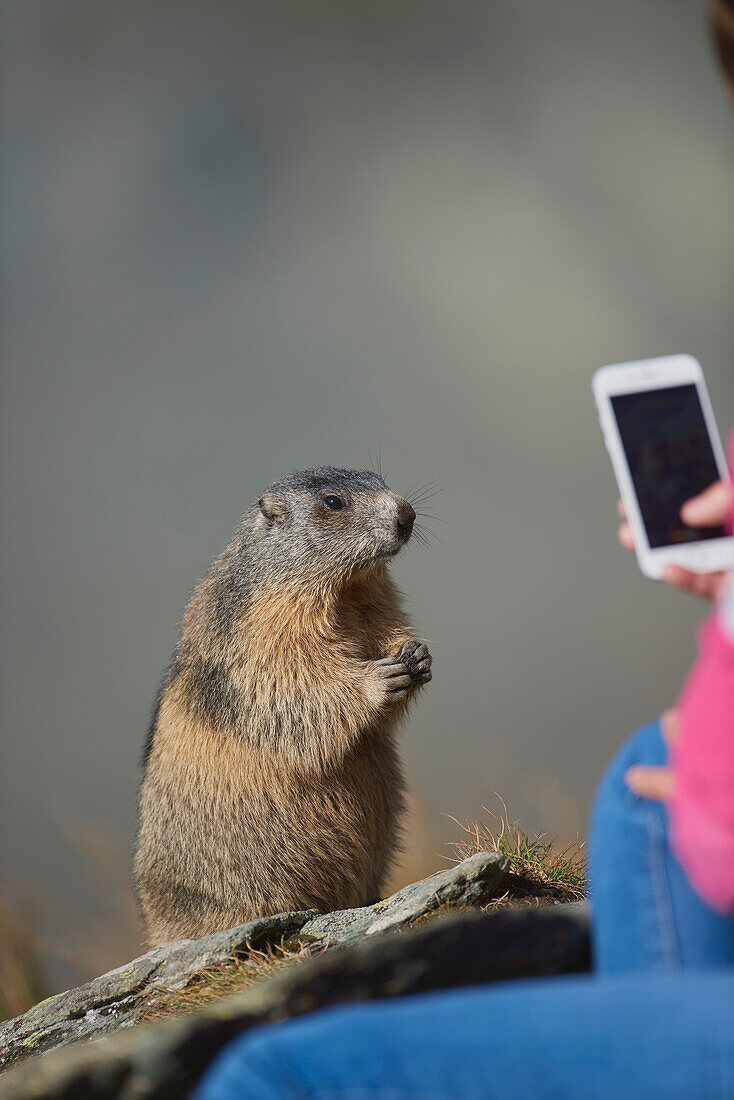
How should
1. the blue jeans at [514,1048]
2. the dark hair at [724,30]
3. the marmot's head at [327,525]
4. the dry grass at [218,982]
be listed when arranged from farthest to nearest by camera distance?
the marmot's head at [327,525]
the dry grass at [218,982]
the dark hair at [724,30]
the blue jeans at [514,1048]

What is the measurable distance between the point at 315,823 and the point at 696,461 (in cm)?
219

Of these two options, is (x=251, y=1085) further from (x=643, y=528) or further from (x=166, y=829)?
(x=166, y=829)

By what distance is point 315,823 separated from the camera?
11.1ft

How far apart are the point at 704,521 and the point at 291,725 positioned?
2138mm

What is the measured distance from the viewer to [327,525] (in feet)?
11.7

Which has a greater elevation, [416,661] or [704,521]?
[704,521]

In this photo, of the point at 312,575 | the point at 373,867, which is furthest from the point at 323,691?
the point at 373,867

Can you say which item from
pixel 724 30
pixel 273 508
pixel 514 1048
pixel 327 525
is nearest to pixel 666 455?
pixel 724 30

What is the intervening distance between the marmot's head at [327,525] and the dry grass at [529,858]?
3.98ft

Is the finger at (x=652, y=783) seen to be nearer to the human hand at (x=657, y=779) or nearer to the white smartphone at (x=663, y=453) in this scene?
the human hand at (x=657, y=779)

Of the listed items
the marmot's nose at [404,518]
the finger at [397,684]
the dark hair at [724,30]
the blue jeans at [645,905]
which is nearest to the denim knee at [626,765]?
the blue jeans at [645,905]

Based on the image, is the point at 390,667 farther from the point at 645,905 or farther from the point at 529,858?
the point at 645,905

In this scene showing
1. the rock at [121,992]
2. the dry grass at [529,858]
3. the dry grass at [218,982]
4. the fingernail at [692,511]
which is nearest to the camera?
the fingernail at [692,511]

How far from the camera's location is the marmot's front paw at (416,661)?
342cm
